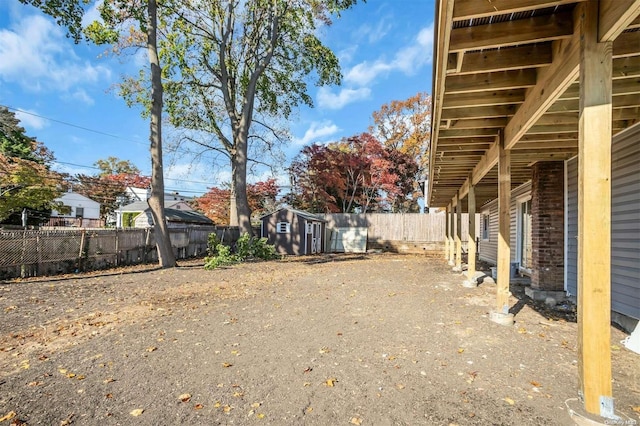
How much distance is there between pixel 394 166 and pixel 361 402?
25020 mm

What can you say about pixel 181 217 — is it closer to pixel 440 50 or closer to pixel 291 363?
pixel 291 363

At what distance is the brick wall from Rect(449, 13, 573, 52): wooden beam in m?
4.61

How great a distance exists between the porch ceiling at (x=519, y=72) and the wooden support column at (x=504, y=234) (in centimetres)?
30

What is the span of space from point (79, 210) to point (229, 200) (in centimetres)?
1774

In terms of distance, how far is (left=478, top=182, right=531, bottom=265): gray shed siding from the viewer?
9681 mm

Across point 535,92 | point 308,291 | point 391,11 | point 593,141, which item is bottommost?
point 308,291

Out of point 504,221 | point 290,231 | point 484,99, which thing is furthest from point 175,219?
point 484,99

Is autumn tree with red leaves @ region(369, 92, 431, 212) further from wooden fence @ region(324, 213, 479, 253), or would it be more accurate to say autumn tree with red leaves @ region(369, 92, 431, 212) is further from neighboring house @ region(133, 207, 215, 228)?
neighboring house @ region(133, 207, 215, 228)

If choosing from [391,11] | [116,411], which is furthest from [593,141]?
[391,11]

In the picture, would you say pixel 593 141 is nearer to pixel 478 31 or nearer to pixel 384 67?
pixel 478 31

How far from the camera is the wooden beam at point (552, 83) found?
8.55 ft

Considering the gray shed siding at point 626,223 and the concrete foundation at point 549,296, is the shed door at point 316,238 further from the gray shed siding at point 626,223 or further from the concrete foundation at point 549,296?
the gray shed siding at point 626,223

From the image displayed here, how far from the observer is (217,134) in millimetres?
19625

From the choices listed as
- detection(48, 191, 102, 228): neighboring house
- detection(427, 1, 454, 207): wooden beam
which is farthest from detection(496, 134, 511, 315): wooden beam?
detection(48, 191, 102, 228): neighboring house
